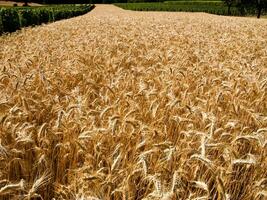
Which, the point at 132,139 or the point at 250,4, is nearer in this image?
the point at 132,139

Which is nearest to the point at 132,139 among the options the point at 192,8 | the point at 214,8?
the point at 214,8

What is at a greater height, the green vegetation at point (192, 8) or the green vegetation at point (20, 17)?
the green vegetation at point (20, 17)

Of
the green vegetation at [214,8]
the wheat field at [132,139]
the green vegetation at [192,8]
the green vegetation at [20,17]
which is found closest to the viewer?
the wheat field at [132,139]

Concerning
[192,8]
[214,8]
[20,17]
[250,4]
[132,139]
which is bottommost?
[192,8]

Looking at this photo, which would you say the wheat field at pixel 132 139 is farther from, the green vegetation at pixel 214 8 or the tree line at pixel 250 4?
the green vegetation at pixel 214 8

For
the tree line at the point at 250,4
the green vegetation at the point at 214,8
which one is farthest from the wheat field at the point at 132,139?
the green vegetation at the point at 214,8

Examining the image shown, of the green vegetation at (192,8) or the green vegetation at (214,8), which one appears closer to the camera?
the green vegetation at (214,8)

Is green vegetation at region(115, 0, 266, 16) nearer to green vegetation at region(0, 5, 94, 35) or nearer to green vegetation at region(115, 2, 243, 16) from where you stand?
green vegetation at region(115, 2, 243, 16)

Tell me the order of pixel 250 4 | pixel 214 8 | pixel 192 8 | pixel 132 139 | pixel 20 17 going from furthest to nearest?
1. pixel 192 8
2. pixel 214 8
3. pixel 250 4
4. pixel 20 17
5. pixel 132 139

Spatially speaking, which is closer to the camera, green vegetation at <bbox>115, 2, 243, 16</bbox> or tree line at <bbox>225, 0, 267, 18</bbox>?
tree line at <bbox>225, 0, 267, 18</bbox>

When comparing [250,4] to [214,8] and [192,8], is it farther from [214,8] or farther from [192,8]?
[192,8]

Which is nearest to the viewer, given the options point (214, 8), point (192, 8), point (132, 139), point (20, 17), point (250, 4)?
point (132, 139)

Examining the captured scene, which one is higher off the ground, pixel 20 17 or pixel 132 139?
pixel 132 139

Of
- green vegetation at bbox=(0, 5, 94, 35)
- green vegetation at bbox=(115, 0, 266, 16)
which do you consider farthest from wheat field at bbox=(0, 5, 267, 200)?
green vegetation at bbox=(115, 0, 266, 16)
